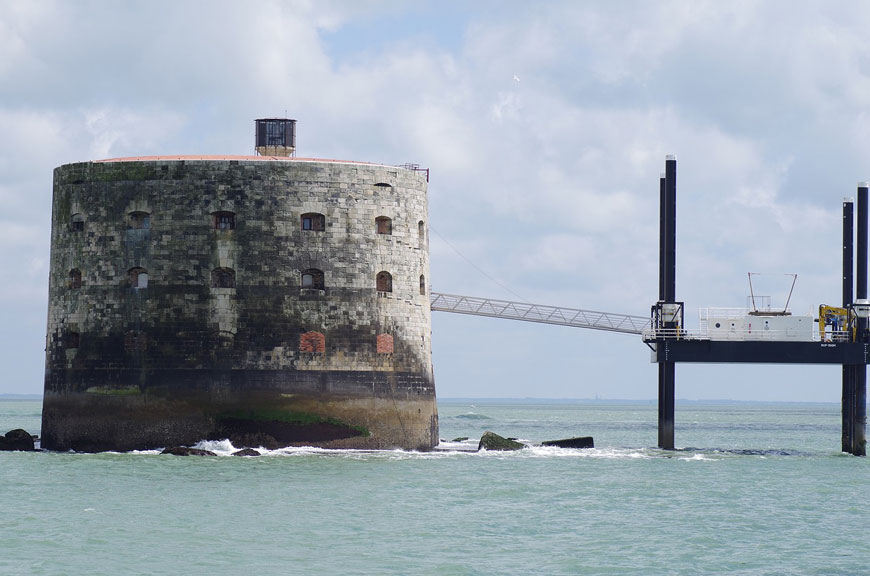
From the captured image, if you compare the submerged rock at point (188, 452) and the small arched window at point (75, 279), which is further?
the small arched window at point (75, 279)

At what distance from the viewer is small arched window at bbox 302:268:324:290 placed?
42.2m

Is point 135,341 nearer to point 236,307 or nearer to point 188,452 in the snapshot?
point 236,307

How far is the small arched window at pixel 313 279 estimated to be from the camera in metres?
42.2

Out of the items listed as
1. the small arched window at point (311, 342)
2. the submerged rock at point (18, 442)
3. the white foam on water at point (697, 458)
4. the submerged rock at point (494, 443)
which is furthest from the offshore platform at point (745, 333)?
the submerged rock at point (18, 442)

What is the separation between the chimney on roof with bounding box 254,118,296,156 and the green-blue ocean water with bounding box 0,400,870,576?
1166cm

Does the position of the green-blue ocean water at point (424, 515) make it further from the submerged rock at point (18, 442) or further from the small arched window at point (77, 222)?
the small arched window at point (77, 222)

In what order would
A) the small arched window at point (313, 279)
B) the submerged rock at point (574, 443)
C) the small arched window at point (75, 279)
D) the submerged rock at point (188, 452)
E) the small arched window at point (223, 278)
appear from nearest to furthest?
the submerged rock at point (188, 452)
the small arched window at point (223, 278)
the small arched window at point (313, 279)
the small arched window at point (75, 279)
the submerged rock at point (574, 443)

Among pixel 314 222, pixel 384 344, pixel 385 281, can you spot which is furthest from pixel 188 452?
pixel 385 281

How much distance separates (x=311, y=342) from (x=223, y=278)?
3.20 metres

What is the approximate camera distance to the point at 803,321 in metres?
44.8

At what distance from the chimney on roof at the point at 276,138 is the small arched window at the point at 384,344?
8.58 metres

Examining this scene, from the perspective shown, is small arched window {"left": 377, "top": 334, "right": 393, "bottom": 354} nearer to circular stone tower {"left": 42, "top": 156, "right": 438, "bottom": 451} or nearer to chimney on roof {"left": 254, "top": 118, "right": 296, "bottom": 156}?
circular stone tower {"left": 42, "top": 156, "right": 438, "bottom": 451}

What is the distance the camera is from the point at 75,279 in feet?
145

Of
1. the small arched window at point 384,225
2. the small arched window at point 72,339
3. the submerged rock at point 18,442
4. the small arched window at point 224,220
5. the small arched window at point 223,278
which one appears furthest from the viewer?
the submerged rock at point 18,442
